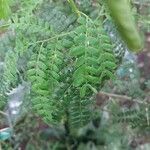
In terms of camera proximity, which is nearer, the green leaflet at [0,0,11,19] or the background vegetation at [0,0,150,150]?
the green leaflet at [0,0,11,19]

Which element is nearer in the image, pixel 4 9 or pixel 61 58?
pixel 4 9

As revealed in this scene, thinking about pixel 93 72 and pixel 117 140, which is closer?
pixel 93 72

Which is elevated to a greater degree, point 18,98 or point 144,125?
point 18,98

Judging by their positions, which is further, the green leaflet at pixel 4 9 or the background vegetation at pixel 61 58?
the background vegetation at pixel 61 58

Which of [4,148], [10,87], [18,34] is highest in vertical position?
[18,34]

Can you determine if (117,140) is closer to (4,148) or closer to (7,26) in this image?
(4,148)

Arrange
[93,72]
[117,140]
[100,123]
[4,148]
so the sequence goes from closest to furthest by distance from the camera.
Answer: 1. [93,72]
2. [4,148]
3. [117,140]
4. [100,123]

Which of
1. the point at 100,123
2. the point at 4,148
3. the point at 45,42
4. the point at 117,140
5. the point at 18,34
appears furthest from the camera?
the point at 100,123

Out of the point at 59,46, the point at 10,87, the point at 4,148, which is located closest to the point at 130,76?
the point at 4,148

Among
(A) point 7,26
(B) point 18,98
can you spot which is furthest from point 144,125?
(A) point 7,26

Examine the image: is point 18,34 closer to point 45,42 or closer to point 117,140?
point 45,42
